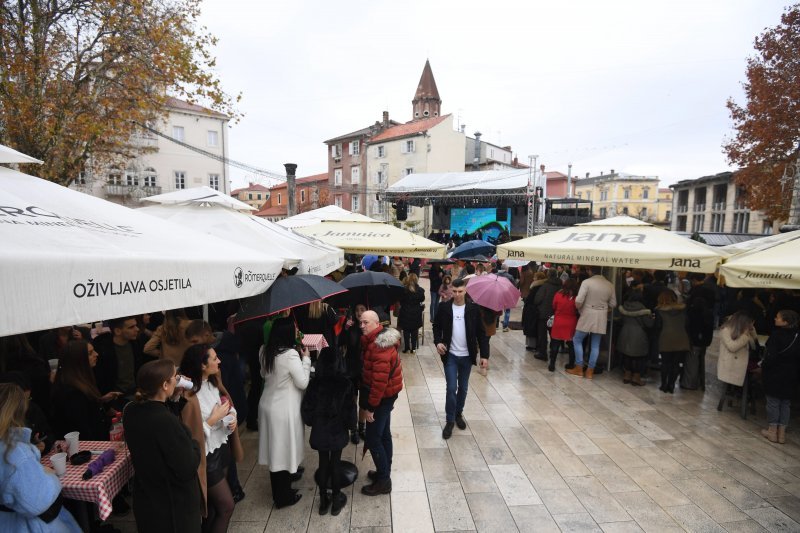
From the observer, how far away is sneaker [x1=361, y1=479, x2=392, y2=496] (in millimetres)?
3873

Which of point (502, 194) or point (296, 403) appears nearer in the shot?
point (296, 403)

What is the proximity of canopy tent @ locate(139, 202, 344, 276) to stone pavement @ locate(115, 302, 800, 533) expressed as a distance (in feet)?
7.58

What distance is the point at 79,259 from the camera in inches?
68.6

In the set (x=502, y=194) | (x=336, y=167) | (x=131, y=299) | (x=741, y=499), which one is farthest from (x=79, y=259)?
(x=336, y=167)

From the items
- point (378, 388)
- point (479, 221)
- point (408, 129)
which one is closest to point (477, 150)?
point (408, 129)

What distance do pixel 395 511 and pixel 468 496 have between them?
741 mm

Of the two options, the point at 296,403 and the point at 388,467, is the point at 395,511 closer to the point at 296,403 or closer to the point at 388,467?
the point at 388,467

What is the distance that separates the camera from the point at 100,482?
2.56m

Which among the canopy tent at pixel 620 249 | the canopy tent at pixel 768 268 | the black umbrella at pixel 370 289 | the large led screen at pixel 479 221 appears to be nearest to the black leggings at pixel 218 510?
the black umbrella at pixel 370 289

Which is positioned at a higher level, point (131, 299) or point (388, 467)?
point (131, 299)

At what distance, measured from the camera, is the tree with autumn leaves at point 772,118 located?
44.1ft

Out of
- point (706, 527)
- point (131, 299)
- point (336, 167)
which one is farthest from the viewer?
point (336, 167)

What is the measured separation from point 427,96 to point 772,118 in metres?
44.2

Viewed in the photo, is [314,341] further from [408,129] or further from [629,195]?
[629,195]
